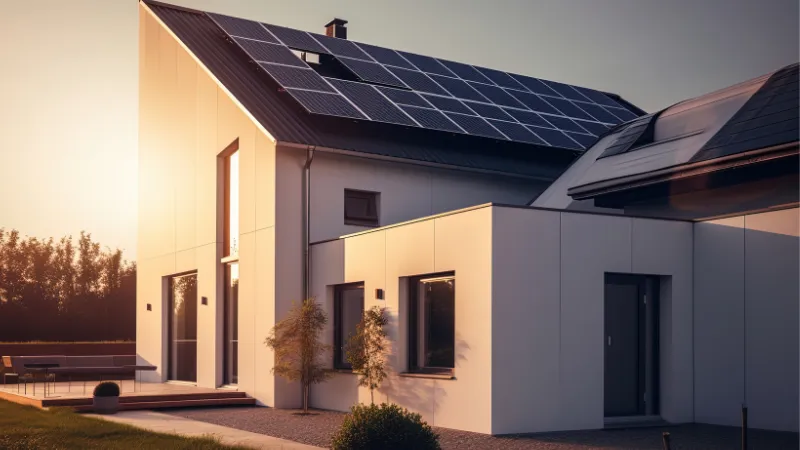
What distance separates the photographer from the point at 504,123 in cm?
2227

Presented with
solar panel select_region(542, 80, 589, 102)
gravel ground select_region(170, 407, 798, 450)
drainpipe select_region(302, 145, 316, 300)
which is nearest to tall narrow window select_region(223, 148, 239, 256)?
drainpipe select_region(302, 145, 316, 300)

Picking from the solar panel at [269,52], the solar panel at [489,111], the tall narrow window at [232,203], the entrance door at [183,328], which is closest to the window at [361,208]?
the tall narrow window at [232,203]

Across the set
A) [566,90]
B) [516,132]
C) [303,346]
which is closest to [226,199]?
[303,346]

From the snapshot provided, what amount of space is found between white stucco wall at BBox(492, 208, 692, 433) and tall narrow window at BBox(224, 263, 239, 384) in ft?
28.5

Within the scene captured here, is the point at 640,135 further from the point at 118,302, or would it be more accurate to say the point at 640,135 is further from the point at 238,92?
the point at 118,302

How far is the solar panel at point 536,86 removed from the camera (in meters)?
27.0

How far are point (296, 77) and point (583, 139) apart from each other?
25.3 feet

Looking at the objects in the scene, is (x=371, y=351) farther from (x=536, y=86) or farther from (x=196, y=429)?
(x=536, y=86)

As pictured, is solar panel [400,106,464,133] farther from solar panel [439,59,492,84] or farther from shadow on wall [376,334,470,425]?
shadow on wall [376,334,470,425]

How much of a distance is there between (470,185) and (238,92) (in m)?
5.79

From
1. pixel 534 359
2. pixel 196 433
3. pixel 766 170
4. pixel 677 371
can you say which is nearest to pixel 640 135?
pixel 766 170

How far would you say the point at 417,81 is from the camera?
76.9 ft

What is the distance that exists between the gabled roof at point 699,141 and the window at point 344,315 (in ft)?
15.9

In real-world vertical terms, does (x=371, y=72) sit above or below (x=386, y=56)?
below
